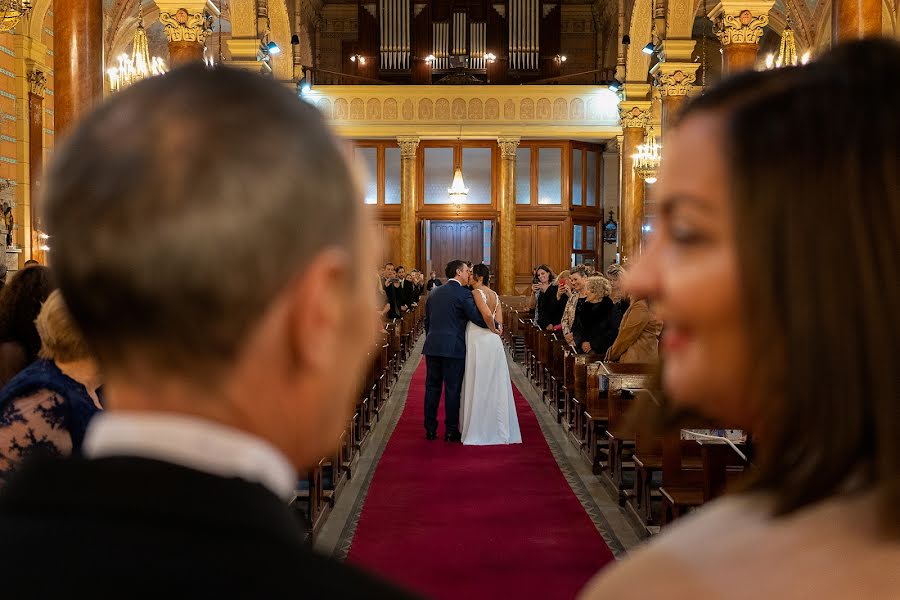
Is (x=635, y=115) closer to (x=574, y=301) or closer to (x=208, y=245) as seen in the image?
(x=574, y=301)

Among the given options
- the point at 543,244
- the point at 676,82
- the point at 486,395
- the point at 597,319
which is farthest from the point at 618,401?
the point at 543,244

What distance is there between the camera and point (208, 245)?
0.69 metres

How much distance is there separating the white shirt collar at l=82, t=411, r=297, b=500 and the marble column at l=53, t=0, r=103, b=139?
25.7ft

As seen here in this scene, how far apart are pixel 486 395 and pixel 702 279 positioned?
8612mm

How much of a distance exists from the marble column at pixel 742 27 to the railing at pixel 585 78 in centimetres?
1432

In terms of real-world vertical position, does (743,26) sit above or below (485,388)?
above

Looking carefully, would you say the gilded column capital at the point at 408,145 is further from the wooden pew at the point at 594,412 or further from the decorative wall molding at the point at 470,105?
the wooden pew at the point at 594,412

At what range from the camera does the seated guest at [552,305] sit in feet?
46.6

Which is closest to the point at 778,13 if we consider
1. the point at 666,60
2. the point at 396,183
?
the point at 666,60

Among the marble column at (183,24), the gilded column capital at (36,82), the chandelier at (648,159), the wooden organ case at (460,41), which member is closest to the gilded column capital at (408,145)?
the wooden organ case at (460,41)

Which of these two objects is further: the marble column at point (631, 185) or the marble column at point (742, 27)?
the marble column at point (631, 185)

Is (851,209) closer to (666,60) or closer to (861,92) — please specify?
(861,92)

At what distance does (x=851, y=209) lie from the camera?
792 millimetres

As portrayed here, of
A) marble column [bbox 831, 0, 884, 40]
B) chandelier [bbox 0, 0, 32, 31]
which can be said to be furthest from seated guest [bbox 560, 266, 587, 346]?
chandelier [bbox 0, 0, 32, 31]
